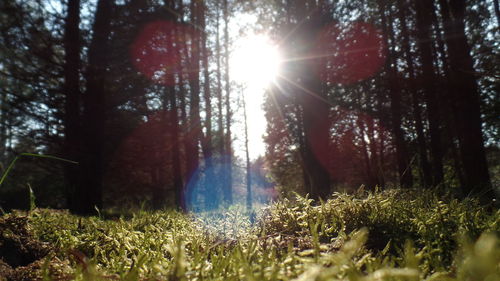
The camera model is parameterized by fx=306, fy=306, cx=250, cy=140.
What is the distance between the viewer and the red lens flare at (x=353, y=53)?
13.0 meters

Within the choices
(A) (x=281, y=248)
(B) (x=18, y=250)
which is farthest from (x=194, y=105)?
(A) (x=281, y=248)

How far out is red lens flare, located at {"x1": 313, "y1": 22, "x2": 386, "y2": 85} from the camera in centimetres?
1305

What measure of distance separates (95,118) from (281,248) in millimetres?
8752

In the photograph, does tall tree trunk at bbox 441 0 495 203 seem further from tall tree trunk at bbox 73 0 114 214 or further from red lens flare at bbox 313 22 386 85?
tall tree trunk at bbox 73 0 114 214

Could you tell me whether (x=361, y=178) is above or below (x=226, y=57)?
below

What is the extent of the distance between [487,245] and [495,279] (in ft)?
0.63

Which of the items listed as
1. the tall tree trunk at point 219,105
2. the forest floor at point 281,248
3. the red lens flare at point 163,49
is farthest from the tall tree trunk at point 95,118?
the tall tree trunk at point 219,105

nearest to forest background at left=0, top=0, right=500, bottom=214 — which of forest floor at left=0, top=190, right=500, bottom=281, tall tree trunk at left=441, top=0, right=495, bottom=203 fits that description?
tall tree trunk at left=441, top=0, right=495, bottom=203

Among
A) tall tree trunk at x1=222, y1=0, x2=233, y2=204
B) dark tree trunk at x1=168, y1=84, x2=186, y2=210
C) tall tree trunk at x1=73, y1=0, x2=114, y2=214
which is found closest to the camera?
tall tree trunk at x1=73, y1=0, x2=114, y2=214

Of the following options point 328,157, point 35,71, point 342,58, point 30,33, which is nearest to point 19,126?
point 35,71

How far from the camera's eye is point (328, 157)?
10117mm

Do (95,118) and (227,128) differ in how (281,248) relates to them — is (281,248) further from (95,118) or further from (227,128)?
(227,128)

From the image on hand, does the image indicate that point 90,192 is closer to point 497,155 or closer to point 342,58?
point 342,58

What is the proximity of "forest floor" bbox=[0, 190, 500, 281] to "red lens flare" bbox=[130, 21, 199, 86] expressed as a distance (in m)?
11.3
